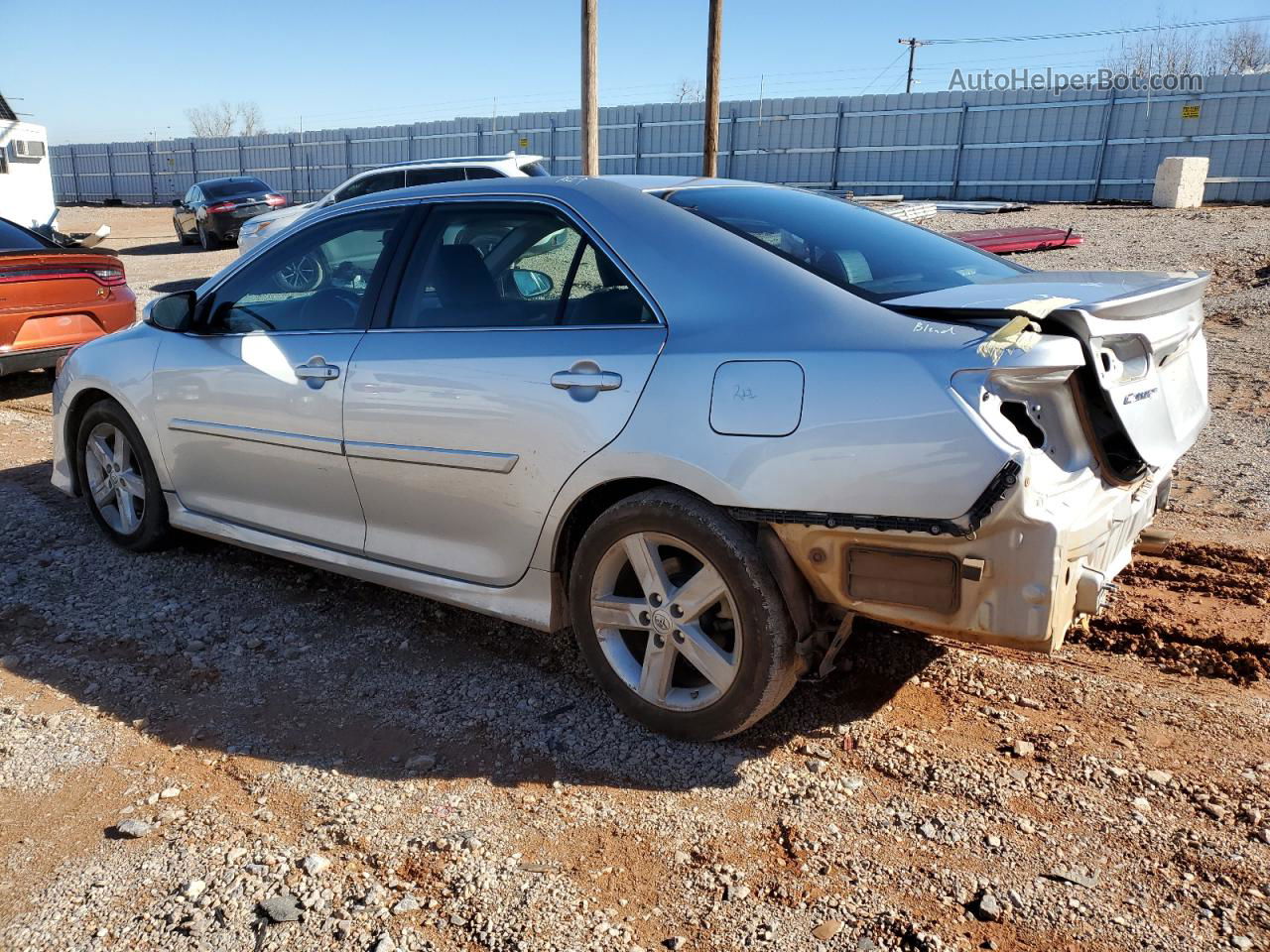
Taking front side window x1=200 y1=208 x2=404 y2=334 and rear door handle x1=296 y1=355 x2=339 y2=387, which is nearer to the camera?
rear door handle x1=296 y1=355 x2=339 y2=387

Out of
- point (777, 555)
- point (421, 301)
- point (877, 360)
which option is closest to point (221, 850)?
point (777, 555)

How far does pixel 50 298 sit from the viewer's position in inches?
328

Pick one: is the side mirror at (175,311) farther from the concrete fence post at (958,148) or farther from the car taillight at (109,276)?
the concrete fence post at (958,148)

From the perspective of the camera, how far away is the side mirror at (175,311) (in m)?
4.52

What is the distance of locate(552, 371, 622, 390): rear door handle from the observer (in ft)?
10.3

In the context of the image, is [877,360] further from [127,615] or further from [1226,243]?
[1226,243]

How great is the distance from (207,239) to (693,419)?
76.3 ft

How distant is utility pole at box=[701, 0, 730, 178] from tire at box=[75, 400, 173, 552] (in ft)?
45.3

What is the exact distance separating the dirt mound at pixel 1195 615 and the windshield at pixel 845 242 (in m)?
1.39

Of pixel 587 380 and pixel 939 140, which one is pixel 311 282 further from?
pixel 939 140

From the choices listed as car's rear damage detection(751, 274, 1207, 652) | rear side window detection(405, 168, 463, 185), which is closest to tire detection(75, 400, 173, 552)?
car's rear damage detection(751, 274, 1207, 652)

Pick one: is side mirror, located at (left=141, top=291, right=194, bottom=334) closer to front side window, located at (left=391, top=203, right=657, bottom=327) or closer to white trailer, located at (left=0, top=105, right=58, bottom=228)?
front side window, located at (left=391, top=203, right=657, bottom=327)

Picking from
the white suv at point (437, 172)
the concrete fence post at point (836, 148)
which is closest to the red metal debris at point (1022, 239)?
the white suv at point (437, 172)

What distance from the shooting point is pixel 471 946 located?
7.94ft
